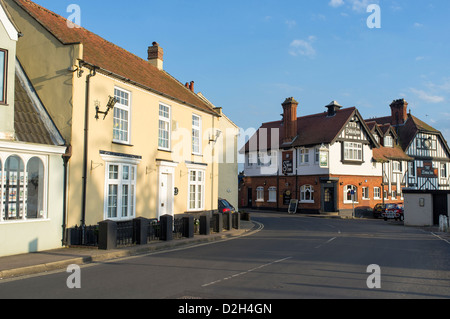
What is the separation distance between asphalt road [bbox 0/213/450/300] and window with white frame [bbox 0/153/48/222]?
3291mm

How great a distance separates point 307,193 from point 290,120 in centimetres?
814

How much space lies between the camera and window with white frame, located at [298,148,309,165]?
42000 mm

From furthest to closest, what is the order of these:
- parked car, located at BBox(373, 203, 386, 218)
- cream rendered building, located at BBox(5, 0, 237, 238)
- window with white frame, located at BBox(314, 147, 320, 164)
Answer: window with white frame, located at BBox(314, 147, 320, 164) < parked car, located at BBox(373, 203, 386, 218) < cream rendered building, located at BBox(5, 0, 237, 238)

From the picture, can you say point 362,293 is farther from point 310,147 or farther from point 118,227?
point 310,147

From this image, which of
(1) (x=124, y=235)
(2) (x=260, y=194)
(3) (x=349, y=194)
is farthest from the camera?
(2) (x=260, y=194)

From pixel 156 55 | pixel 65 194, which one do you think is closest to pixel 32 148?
pixel 65 194

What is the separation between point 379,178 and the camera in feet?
146

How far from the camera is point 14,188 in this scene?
12195 millimetres

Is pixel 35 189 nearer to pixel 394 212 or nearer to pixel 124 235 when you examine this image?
pixel 124 235

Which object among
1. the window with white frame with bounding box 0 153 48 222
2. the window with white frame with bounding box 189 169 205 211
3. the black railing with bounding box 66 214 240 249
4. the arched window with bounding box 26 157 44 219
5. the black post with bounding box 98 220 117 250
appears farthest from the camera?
the window with white frame with bounding box 189 169 205 211

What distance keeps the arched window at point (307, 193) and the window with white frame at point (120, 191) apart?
90.4 ft

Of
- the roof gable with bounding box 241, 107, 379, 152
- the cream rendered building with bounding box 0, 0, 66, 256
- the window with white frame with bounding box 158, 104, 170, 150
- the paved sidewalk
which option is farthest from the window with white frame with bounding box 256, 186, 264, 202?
the cream rendered building with bounding box 0, 0, 66, 256

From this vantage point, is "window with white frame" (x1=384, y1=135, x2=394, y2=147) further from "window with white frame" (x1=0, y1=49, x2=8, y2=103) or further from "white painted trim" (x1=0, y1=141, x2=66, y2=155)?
"window with white frame" (x1=0, y1=49, x2=8, y2=103)

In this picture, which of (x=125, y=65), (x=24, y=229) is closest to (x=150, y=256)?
(x=24, y=229)
